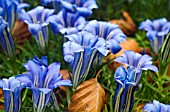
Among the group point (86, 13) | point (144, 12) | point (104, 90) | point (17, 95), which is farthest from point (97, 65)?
point (144, 12)

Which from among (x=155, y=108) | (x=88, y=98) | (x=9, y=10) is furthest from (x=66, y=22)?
(x=155, y=108)

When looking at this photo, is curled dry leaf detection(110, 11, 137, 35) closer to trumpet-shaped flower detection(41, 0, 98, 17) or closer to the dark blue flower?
trumpet-shaped flower detection(41, 0, 98, 17)

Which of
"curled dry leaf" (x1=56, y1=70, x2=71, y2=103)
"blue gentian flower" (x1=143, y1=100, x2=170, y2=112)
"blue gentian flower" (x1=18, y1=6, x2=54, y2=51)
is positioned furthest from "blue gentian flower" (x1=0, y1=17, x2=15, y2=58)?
"blue gentian flower" (x1=143, y1=100, x2=170, y2=112)

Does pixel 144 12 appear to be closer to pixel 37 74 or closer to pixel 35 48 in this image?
pixel 35 48

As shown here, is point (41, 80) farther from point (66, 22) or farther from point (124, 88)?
point (66, 22)

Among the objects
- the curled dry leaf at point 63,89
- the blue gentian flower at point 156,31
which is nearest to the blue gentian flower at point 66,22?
the curled dry leaf at point 63,89
